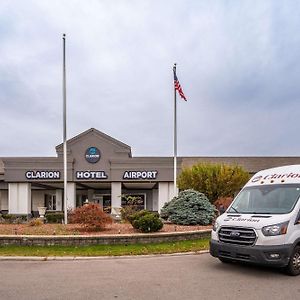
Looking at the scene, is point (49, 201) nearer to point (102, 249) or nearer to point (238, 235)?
point (102, 249)

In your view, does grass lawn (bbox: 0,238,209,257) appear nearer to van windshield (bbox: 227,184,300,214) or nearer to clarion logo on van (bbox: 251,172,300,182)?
van windshield (bbox: 227,184,300,214)

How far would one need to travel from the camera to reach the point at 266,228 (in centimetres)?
938

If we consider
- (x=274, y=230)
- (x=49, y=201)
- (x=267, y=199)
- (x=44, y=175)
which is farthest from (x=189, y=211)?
(x=49, y=201)

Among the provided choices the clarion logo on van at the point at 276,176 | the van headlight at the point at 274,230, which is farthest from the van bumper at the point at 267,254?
the clarion logo on van at the point at 276,176

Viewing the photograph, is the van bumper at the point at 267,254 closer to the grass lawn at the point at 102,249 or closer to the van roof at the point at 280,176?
A: the van roof at the point at 280,176

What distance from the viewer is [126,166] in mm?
38938

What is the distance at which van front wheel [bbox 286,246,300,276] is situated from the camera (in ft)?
30.8

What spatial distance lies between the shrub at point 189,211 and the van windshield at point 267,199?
8121mm

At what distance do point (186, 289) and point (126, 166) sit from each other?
30.8 metres

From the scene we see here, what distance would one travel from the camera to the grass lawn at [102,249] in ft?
43.3

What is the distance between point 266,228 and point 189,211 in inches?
408

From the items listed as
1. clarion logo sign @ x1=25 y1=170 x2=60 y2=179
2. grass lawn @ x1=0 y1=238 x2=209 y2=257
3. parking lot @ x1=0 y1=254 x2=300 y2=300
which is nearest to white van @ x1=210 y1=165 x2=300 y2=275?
parking lot @ x1=0 y1=254 x2=300 y2=300

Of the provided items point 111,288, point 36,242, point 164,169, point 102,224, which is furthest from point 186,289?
point 164,169

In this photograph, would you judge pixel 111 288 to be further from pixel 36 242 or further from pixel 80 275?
pixel 36 242
